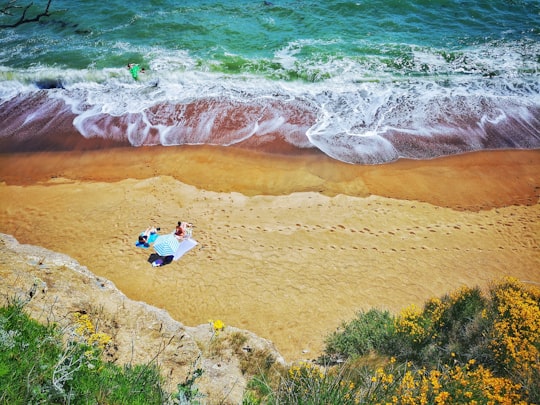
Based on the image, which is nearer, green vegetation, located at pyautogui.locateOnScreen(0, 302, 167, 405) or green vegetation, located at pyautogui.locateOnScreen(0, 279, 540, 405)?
green vegetation, located at pyautogui.locateOnScreen(0, 302, 167, 405)

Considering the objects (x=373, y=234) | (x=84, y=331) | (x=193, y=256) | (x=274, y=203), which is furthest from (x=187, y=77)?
(x=84, y=331)

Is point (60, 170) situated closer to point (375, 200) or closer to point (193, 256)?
point (193, 256)

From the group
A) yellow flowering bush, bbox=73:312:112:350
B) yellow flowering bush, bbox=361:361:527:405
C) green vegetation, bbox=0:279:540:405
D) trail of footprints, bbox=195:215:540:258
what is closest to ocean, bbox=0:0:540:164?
trail of footprints, bbox=195:215:540:258

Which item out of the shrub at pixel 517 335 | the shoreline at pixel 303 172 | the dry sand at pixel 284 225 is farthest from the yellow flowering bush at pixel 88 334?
the shoreline at pixel 303 172

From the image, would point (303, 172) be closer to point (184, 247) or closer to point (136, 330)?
point (184, 247)

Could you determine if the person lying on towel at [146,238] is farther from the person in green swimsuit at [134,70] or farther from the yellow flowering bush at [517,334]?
the person in green swimsuit at [134,70]

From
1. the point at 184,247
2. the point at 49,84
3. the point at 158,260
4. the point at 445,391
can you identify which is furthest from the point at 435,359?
the point at 49,84

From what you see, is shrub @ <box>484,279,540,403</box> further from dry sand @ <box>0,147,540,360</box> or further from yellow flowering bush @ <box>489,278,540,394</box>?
dry sand @ <box>0,147,540,360</box>
